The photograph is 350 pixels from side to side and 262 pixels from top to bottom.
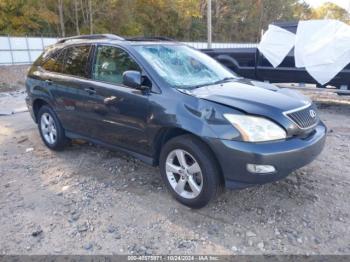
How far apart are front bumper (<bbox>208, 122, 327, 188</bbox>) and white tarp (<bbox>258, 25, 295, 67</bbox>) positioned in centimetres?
549

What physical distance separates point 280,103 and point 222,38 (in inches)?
1955

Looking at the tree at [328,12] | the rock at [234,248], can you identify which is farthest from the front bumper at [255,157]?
the tree at [328,12]

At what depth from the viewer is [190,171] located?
3461 millimetres

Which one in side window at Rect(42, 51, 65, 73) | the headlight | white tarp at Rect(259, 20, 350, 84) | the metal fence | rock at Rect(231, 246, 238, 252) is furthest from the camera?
the metal fence

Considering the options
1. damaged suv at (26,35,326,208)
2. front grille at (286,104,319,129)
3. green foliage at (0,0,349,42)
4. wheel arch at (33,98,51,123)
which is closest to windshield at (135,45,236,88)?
damaged suv at (26,35,326,208)

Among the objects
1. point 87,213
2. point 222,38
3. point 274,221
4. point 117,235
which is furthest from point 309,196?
point 222,38

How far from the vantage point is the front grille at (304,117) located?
3320 millimetres

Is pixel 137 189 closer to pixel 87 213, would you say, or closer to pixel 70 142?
pixel 87 213

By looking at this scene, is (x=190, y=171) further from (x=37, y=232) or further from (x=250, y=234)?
(x=37, y=232)

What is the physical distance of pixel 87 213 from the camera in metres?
3.56

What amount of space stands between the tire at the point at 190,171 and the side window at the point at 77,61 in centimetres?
175

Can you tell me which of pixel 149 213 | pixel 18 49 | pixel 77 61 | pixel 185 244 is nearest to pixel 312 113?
pixel 185 244

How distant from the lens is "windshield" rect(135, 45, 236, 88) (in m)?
3.81

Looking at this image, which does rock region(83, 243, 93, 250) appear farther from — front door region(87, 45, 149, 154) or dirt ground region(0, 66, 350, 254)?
front door region(87, 45, 149, 154)
